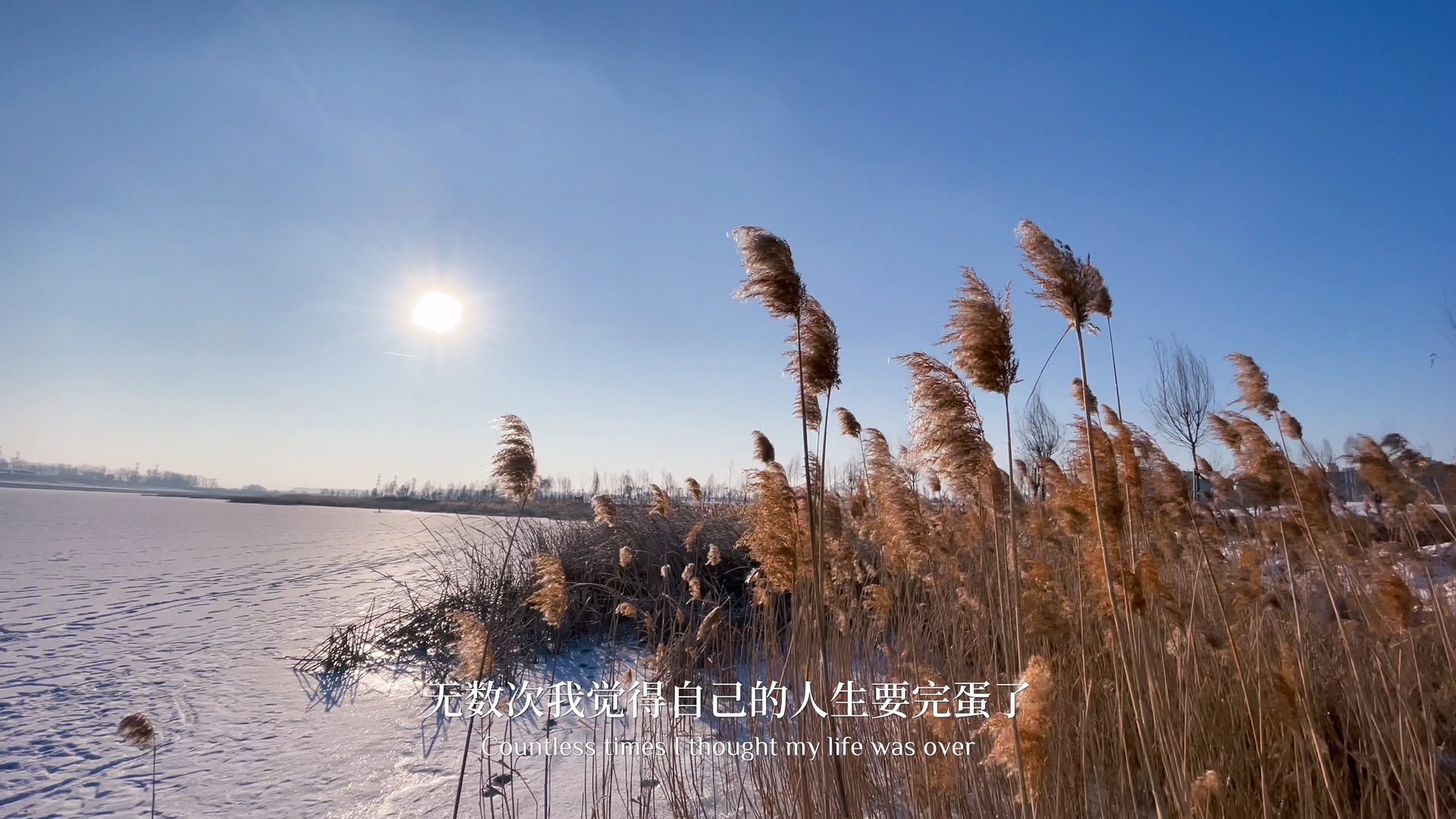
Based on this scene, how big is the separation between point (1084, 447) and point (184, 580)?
11.9 metres

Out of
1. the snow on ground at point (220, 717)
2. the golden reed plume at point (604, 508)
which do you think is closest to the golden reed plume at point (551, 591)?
the snow on ground at point (220, 717)

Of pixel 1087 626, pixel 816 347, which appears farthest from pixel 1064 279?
pixel 1087 626

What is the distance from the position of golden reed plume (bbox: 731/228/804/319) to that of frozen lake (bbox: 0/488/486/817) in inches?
114

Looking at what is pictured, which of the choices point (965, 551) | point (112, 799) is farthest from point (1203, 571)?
point (112, 799)

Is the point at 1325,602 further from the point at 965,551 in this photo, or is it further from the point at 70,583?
the point at 70,583

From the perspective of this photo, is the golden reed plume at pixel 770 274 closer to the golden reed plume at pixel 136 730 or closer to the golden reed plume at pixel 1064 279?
the golden reed plume at pixel 1064 279

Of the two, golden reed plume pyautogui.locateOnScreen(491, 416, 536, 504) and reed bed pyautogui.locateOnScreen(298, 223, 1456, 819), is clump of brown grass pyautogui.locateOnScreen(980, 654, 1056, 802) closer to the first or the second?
reed bed pyautogui.locateOnScreen(298, 223, 1456, 819)

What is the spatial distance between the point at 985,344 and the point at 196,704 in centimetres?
585

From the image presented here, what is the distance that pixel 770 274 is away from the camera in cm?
194

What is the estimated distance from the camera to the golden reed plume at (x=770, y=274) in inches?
76.3

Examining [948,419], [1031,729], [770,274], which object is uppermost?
[770,274]

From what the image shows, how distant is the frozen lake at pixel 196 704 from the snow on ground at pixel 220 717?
0.6 inches

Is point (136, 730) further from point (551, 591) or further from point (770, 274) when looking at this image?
point (770, 274)

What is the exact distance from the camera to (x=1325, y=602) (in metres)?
3.96
